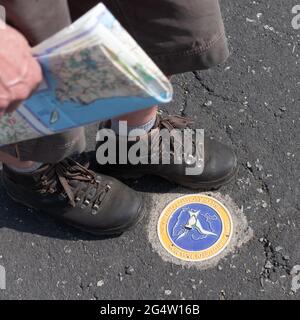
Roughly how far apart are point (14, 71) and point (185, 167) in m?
1.13

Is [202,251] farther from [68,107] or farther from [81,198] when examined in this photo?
[68,107]

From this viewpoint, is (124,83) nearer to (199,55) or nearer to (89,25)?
(89,25)

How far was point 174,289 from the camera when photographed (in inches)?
78.2

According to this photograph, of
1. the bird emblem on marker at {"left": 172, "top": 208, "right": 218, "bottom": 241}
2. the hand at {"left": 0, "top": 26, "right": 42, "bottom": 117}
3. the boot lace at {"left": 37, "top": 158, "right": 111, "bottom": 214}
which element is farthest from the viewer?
the bird emblem on marker at {"left": 172, "top": 208, "right": 218, "bottom": 241}

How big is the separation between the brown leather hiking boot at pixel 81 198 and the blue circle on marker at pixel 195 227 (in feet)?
0.50

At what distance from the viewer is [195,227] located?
6.89ft

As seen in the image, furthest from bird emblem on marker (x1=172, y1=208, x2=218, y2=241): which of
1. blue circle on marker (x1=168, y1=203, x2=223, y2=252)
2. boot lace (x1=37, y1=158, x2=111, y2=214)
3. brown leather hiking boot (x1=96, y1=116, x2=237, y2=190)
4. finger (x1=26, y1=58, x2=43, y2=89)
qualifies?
finger (x1=26, y1=58, x2=43, y2=89)

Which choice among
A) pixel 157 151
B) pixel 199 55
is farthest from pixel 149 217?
pixel 199 55

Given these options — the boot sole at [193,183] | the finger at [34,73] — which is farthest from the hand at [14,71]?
the boot sole at [193,183]

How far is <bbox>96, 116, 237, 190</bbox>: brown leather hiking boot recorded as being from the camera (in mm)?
2102

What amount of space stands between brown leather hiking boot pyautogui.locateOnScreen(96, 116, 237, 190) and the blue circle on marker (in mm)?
99

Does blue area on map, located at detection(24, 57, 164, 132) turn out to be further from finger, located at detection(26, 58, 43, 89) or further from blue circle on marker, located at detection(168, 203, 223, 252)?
blue circle on marker, located at detection(168, 203, 223, 252)

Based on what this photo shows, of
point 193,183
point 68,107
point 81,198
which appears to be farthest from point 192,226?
point 68,107

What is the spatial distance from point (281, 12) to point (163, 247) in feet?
4.45
